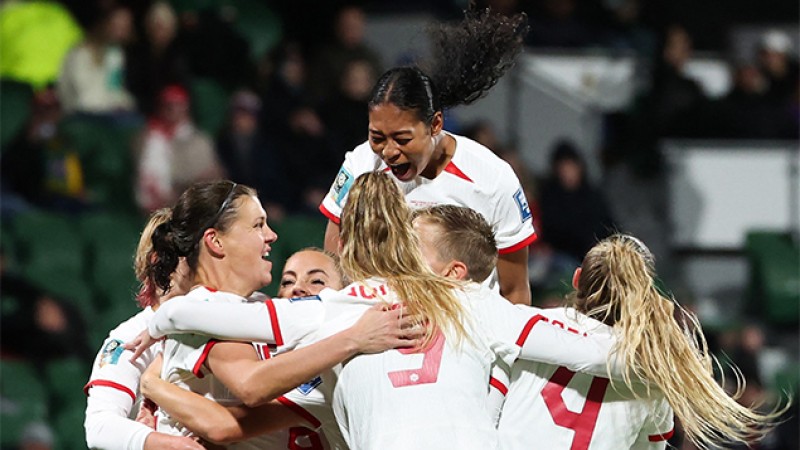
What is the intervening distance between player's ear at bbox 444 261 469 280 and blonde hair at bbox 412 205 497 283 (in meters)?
0.01

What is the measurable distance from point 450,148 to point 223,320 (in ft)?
4.42

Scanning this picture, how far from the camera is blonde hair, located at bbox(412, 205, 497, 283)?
3.97 metres

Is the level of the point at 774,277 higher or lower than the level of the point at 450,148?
lower

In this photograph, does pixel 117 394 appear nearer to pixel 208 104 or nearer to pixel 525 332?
pixel 525 332

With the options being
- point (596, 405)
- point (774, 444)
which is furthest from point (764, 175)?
A: point (596, 405)

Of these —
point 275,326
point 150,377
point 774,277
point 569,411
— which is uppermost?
point 275,326

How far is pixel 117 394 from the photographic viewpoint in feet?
14.2

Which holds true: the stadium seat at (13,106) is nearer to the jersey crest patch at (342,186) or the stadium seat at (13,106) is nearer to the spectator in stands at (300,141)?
the spectator in stands at (300,141)

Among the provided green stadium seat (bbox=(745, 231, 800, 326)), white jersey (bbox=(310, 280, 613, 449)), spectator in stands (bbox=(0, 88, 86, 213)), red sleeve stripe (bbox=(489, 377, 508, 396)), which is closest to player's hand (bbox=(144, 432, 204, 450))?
white jersey (bbox=(310, 280, 613, 449))

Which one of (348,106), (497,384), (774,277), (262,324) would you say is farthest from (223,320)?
(774,277)

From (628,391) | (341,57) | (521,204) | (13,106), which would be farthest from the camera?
(341,57)

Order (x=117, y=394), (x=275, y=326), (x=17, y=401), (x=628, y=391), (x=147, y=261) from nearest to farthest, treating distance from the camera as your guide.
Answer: (x=275, y=326)
(x=628, y=391)
(x=117, y=394)
(x=147, y=261)
(x=17, y=401)

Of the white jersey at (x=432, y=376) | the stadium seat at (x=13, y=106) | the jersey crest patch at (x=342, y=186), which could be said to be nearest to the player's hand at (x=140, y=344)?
the white jersey at (x=432, y=376)

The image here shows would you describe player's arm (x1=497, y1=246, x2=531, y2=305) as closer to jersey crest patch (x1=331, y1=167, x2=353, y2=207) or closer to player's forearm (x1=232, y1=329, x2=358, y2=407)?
jersey crest patch (x1=331, y1=167, x2=353, y2=207)
